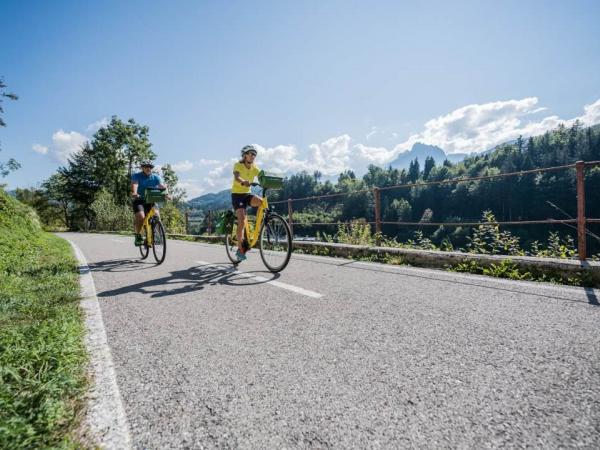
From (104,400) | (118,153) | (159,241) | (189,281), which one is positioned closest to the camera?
(104,400)

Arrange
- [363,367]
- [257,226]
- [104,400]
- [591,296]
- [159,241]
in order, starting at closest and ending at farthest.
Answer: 1. [104,400]
2. [363,367]
3. [591,296]
4. [257,226]
5. [159,241]

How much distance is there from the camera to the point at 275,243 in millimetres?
5559

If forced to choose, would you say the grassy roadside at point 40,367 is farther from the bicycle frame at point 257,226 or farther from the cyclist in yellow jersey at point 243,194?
the bicycle frame at point 257,226

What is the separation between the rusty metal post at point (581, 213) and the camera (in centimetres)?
423

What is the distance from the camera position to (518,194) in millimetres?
88875

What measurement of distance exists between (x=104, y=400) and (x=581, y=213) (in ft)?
18.6

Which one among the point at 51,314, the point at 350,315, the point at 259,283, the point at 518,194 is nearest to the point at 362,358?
the point at 350,315

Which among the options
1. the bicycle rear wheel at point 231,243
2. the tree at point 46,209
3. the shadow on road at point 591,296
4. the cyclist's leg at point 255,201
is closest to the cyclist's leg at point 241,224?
the cyclist's leg at point 255,201

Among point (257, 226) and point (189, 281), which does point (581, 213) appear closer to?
point (257, 226)

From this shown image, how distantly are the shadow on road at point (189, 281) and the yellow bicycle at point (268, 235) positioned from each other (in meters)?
0.34

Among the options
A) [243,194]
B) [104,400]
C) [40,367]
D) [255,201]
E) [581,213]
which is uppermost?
[243,194]

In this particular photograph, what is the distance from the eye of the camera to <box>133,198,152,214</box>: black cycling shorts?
694cm

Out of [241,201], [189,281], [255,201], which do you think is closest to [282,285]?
[189,281]

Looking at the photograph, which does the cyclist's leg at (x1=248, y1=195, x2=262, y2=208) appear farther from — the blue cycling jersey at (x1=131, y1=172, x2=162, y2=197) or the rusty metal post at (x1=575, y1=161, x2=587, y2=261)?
the rusty metal post at (x1=575, y1=161, x2=587, y2=261)
